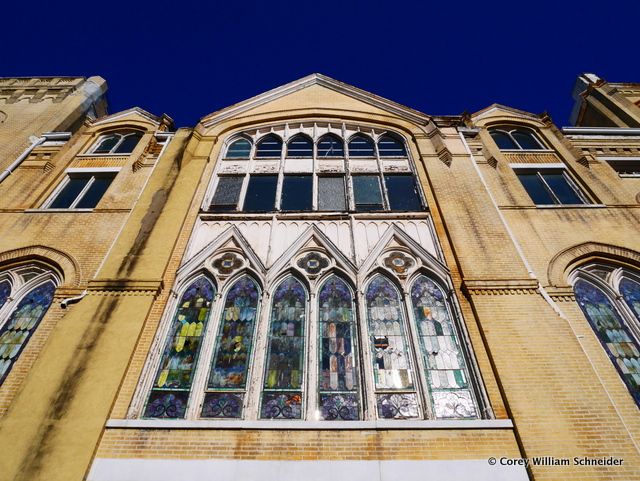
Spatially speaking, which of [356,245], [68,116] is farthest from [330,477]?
[68,116]

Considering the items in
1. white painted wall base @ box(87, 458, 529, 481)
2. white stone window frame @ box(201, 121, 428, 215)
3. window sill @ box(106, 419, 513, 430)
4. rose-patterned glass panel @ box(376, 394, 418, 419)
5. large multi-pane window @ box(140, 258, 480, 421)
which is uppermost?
white stone window frame @ box(201, 121, 428, 215)

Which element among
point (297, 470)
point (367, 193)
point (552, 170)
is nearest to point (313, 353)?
point (297, 470)

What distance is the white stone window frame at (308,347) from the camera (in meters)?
5.80

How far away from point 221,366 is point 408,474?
331 centimetres

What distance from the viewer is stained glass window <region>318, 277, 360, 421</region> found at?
19.4 feet

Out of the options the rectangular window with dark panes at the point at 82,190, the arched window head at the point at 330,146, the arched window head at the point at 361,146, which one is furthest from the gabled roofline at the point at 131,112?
the arched window head at the point at 361,146

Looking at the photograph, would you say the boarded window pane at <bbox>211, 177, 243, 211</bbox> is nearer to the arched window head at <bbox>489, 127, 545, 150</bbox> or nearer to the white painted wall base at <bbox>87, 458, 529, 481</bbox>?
the white painted wall base at <bbox>87, 458, 529, 481</bbox>

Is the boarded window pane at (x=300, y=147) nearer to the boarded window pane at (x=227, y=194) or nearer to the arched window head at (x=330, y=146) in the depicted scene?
the arched window head at (x=330, y=146)

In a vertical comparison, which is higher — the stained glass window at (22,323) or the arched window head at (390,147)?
the arched window head at (390,147)

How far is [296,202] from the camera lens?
9820 millimetres

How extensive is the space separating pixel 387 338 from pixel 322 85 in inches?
431

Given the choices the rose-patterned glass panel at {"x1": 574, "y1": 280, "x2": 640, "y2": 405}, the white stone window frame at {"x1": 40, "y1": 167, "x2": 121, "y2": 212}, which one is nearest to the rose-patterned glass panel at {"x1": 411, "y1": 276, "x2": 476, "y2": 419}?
the rose-patterned glass panel at {"x1": 574, "y1": 280, "x2": 640, "y2": 405}

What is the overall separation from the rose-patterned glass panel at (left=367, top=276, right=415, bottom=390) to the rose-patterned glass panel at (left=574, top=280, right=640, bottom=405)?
3578mm

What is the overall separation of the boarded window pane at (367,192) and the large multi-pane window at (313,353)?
2.13 metres
